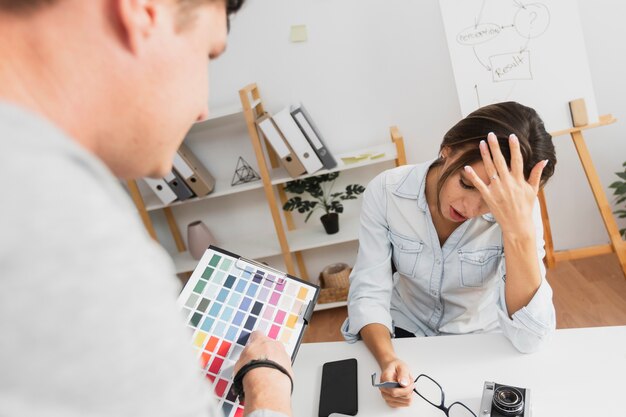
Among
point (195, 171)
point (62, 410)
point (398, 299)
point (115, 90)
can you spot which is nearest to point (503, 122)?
point (398, 299)

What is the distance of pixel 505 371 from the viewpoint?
91cm

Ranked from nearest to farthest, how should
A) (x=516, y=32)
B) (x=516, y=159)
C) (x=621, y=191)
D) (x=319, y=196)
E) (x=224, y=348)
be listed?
(x=224, y=348)
(x=516, y=159)
(x=516, y=32)
(x=621, y=191)
(x=319, y=196)

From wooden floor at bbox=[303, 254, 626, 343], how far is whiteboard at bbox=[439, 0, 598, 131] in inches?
34.4

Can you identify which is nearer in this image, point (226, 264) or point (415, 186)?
point (226, 264)

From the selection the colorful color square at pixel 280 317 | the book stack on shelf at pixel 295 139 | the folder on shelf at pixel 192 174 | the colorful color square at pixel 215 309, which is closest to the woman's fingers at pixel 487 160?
the colorful color square at pixel 280 317

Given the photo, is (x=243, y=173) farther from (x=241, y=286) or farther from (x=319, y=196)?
(x=241, y=286)

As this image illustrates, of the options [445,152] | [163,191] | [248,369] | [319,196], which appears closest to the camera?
[248,369]

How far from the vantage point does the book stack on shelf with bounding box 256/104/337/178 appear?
2213mm

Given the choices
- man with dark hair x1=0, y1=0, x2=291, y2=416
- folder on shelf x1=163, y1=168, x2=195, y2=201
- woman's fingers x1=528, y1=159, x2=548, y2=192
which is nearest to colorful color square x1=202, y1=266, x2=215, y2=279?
man with dark hair x1=0, y1=0, x2=291, y2=416

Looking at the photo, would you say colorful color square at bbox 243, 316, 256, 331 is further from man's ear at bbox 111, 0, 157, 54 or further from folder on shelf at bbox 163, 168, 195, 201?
folder on shelf at bbox 163, 168, 195, 201

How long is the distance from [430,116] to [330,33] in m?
0.69

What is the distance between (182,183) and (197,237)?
1.19ft

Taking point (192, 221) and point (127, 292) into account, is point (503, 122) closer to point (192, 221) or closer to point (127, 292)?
point (127, 292)

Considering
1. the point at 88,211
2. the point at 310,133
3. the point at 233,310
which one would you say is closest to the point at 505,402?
the point at 233,310
